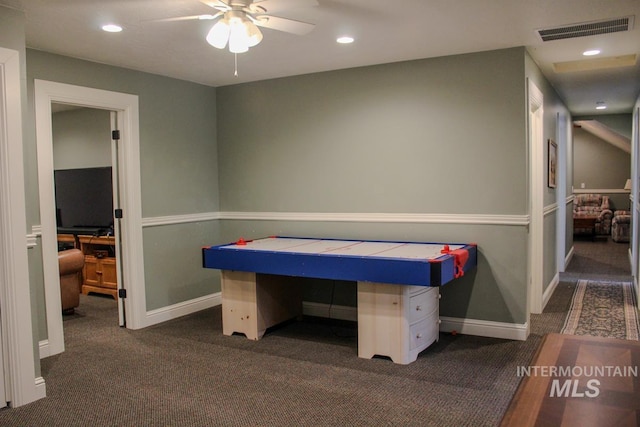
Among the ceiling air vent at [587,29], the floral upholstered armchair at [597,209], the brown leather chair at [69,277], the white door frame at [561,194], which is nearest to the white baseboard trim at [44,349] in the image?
the brown leather chair at [69,277]

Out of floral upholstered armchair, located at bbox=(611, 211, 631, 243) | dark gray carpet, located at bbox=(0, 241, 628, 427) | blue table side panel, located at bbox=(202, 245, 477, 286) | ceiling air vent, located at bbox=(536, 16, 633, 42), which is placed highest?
ceiling air vent, located at bbox=(536, 16, 633, 42)

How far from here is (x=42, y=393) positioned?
3.20 meters

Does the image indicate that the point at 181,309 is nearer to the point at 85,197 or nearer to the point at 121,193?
the point at 121,193

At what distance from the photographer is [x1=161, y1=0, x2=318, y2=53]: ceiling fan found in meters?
2.72

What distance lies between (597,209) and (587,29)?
29.1 ft

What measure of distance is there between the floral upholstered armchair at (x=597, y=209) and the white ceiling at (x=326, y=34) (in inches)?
264

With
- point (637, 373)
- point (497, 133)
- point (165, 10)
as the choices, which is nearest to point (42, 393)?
point (165, 10)

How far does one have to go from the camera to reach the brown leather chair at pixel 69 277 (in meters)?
5.06

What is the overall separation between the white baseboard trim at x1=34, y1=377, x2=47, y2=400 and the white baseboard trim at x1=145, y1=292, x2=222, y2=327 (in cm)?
157

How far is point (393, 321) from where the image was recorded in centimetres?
371

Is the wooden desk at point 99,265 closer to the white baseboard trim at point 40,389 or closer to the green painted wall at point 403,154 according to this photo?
the green painted wall at point 403,154

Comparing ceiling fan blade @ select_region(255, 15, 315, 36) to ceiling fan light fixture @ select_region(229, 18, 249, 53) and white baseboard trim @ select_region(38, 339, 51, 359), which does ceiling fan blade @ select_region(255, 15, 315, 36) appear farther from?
white baseboard trim @ select_region(38, 339, 51, 359)

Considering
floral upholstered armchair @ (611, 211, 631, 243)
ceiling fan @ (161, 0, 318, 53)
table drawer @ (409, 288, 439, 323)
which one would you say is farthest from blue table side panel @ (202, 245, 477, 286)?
floral upholstered armchair @ (611, 211, 631, 243)

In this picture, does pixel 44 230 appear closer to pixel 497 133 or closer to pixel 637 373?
pixel 497 133
